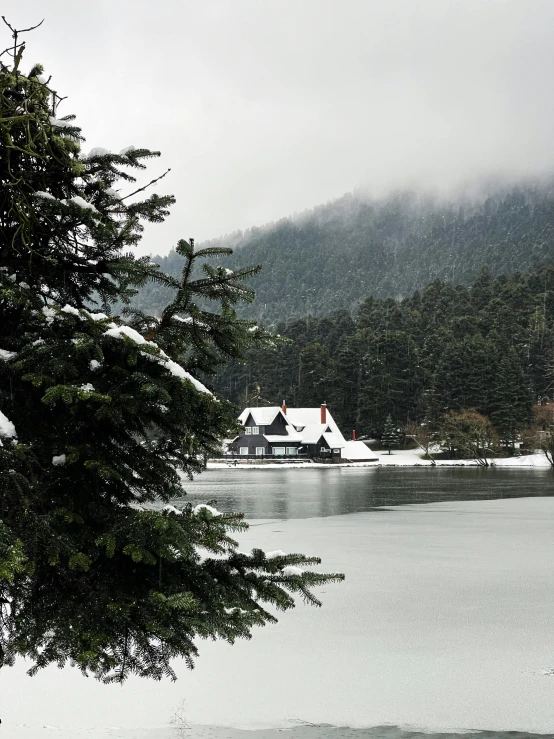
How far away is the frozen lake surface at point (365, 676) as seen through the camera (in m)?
5.87

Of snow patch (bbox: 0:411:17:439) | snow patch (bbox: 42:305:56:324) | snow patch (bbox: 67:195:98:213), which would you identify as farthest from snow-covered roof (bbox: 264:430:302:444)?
snow patch (bbox: 0:411:17:439)

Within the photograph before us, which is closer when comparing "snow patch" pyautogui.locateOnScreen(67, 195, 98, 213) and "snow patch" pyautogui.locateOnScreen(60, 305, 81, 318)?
"snow patch" pyautogui.locateOnScreen(60, 305, 81, 318)

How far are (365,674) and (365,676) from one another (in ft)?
0.21

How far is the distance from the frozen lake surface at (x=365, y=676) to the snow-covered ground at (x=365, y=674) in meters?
0.02

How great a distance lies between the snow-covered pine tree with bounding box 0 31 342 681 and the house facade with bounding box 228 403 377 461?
70282 millimetres

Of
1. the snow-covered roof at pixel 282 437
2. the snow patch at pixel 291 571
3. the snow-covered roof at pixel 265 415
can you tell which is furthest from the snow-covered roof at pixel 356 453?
the snow patch at pixel 291 571

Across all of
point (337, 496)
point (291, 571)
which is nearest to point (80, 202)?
point (291, 571)

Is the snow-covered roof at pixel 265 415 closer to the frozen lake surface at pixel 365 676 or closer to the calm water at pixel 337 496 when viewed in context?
the calm water at pixel 337 496

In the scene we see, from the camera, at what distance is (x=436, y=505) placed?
26391mm

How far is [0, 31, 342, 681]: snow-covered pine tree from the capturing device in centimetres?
312

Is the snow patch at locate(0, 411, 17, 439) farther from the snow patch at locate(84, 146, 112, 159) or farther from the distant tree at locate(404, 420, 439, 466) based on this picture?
the distant tree at locate(404, 420, 439, 466)

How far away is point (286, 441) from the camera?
7494 centimetres

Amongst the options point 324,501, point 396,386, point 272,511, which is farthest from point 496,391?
point 272,511

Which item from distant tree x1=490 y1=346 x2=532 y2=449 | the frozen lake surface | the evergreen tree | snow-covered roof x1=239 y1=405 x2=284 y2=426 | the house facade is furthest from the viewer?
the evergreen tree
